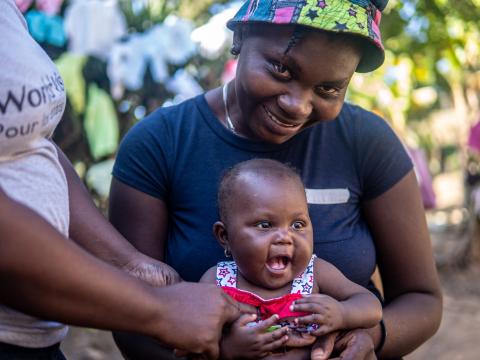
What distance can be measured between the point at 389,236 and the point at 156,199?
2.67 feet

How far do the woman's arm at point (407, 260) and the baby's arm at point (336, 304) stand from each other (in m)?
0.30

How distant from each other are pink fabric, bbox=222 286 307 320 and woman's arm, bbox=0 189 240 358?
414 millimetres

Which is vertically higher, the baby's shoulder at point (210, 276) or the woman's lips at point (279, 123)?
the woman's lips at point (279, 123)

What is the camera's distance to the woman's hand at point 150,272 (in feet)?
6.49

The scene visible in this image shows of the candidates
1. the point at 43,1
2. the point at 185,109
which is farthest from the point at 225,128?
the point at 43,1

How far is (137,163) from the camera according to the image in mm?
2389

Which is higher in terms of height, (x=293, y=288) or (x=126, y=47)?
(x=293, y=288)

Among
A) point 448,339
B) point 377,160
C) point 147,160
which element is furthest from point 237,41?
point 448,339

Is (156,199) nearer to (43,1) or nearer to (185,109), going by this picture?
(185,109)

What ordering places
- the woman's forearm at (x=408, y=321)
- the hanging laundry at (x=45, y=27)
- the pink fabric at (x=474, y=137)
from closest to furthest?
1. the woman's forearm at (x=408, y=321)
2. the hanging laundry at (x=45, y=27)
3. the pink fabric at (x=474, y=137)

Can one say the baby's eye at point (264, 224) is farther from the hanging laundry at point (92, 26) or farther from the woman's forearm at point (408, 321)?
the hanging laundry at point (92, 26)

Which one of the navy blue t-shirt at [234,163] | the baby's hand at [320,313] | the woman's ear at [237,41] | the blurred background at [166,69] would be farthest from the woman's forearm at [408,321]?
the blurred background at [166,69]

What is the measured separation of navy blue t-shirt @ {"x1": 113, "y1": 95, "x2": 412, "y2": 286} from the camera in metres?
2.33

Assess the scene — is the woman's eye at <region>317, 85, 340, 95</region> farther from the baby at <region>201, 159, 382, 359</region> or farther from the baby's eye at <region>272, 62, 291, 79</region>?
the baby at <region>201, 159, 382, 359</region>
